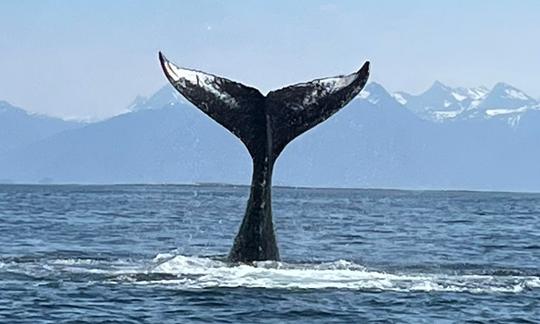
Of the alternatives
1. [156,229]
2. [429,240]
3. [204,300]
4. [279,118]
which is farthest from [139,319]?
[156,229]

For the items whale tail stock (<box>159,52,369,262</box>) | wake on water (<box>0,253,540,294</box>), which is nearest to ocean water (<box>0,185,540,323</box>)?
wake on water (<box>0,253,540,294</box>)

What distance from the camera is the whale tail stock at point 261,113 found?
14.2 meters

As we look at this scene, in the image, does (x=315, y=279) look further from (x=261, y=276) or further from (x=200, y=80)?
(x=200, y=80)

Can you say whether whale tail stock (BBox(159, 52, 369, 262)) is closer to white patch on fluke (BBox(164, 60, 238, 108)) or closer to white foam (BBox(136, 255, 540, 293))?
white patch on fluke (BBox(164, 60, 238, 108))

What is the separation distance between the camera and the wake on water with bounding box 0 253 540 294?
14188 mm

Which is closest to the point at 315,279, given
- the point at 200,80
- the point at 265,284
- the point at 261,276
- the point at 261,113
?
the point at 261,276

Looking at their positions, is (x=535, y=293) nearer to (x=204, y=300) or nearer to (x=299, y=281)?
(x=299, y=281)

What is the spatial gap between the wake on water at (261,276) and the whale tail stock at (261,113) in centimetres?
65

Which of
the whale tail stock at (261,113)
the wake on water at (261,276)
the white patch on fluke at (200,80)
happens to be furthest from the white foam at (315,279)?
the white patch on fluke at (200,80)

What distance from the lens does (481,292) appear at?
14195mm

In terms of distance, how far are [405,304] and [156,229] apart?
57.1ft

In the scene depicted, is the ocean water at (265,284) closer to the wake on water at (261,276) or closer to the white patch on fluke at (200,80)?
the wake on water at (261,276)

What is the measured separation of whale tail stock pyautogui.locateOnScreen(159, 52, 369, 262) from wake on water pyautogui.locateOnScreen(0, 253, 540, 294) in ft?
2.13

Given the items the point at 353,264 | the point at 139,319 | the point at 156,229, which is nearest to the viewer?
the point at 139,319
